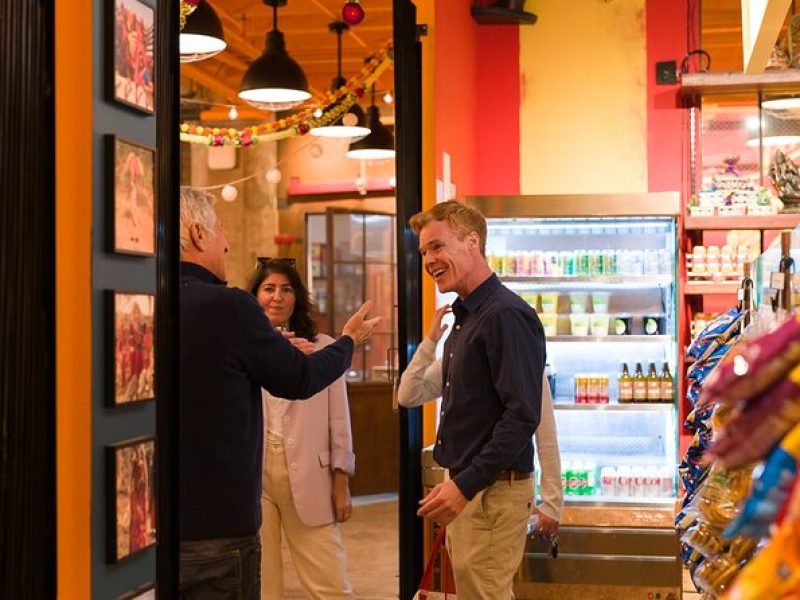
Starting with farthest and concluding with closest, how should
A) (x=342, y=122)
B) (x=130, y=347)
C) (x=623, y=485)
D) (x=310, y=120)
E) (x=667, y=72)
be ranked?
(x=342, y=122), (x=310, y=120), (x=667, y=72), (x=623, y=485), (x=130, y=347)

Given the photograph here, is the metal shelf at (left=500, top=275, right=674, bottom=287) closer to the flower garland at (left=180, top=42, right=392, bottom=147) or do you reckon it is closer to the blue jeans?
the flower garland at (left=180, top=42, right=392, bottom=147)

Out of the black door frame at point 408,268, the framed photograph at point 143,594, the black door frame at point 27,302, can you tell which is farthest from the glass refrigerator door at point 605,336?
the black door frame at point 27,302

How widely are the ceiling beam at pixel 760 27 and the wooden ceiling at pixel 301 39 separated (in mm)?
7061

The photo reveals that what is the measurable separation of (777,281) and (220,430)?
1585 mm

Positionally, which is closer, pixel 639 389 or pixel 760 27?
pixel 760 27

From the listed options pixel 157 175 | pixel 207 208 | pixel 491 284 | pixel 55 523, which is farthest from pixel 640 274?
pixel 55 523

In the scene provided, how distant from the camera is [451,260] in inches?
153

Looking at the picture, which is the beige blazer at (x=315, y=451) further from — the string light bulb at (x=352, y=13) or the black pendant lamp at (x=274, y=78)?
the black pendant lamp at (x=274, y=78)

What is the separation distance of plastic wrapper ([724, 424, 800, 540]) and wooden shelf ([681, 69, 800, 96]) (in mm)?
6566

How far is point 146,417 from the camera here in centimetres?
276

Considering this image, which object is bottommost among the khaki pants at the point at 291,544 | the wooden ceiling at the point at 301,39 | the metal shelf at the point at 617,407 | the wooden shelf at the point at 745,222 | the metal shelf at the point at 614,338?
the khaki pants at the point at 291,544

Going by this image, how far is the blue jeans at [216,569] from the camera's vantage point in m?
3.21

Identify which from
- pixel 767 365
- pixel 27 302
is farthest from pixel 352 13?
pixel 767 365

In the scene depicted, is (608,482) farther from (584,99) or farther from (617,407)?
(584,99)
